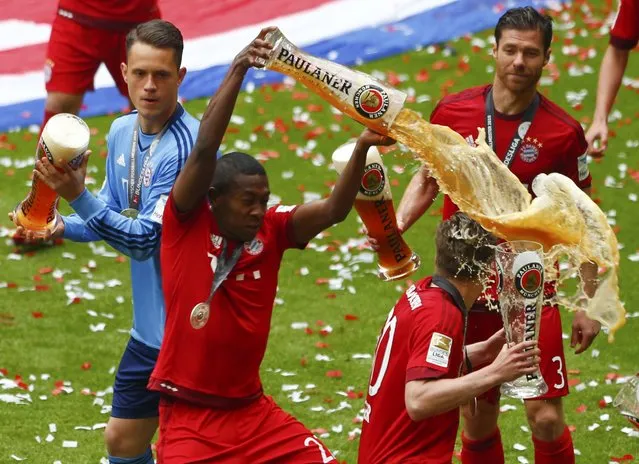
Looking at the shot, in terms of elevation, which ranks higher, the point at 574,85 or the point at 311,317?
the point at 574,85

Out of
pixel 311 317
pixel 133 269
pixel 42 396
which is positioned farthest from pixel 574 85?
pixel 133 269

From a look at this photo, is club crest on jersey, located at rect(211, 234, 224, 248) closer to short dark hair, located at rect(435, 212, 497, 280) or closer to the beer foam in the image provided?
the beer foam

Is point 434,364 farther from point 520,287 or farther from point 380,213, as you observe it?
point 380,213

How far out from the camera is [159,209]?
607cm

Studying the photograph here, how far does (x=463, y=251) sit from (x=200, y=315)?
1.07m

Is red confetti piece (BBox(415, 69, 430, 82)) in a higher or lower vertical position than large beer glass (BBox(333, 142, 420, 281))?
higher

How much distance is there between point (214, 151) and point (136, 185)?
1.01 metres

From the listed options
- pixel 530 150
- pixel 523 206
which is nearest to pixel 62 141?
pixel 523 206

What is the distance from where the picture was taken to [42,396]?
337 inches

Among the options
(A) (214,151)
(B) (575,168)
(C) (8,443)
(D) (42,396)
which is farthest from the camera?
(D) (42,396)

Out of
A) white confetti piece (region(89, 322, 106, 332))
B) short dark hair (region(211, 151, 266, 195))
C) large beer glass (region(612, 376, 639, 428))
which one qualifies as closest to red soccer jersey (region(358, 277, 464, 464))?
short dark hair (region(211, 151, 266, 195))

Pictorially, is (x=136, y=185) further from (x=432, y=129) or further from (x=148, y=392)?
(x=432, y=129)

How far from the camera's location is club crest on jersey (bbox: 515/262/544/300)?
5.00 m

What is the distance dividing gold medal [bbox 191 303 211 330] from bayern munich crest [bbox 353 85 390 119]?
39.8 inches
